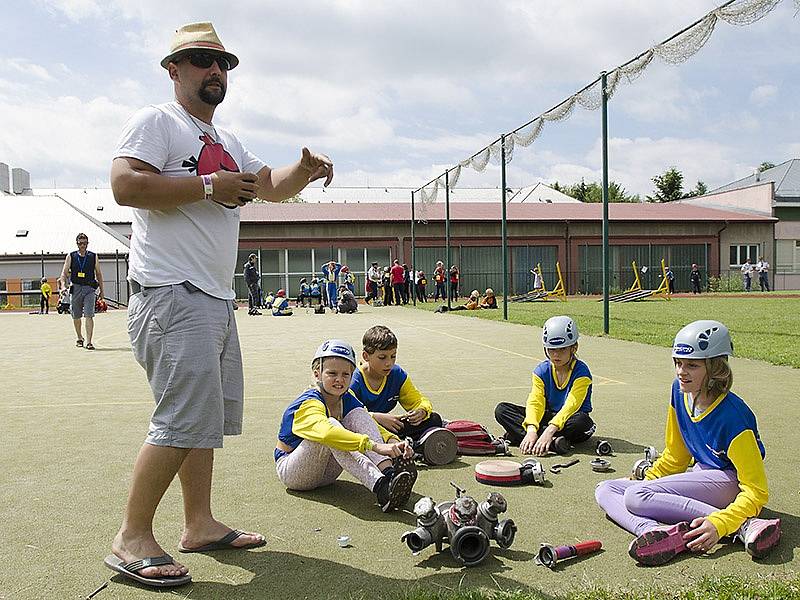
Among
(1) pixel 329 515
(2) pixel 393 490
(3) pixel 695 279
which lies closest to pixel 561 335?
(2) pixel 393 490

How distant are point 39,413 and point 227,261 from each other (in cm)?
491

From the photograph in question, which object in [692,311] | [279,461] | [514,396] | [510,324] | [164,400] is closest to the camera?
[164,400]

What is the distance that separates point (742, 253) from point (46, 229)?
39.2 m

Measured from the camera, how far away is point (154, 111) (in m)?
3.53

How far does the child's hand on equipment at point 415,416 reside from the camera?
5633 millimetres

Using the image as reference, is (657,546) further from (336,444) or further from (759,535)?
(336,444)

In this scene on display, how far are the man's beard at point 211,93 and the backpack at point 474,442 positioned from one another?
2.98 m

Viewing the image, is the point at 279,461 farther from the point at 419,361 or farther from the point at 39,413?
the point at 419,361

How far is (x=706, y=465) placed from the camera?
417 centimetres

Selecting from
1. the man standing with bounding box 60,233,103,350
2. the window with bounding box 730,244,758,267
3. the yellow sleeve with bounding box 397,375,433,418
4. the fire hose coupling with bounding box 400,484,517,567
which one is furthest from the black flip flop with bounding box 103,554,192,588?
the window with bounding box 730,244,758,267

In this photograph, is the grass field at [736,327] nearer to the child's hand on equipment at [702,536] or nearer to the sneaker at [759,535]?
the sneaker at [759,535]

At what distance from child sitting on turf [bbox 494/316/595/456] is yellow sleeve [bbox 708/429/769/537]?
6.25ft

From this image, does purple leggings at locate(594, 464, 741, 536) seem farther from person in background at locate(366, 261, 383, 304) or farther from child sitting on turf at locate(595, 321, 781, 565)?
person in background at locate(366, 261, 383, 304)

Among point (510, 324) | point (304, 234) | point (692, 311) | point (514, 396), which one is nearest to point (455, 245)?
point (304, 234)
